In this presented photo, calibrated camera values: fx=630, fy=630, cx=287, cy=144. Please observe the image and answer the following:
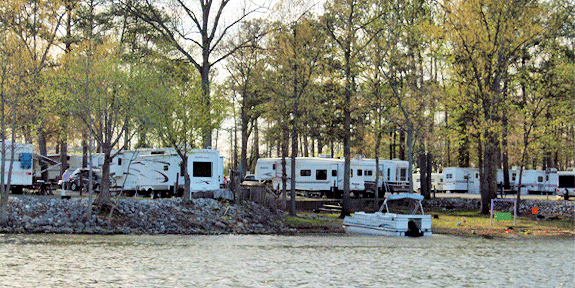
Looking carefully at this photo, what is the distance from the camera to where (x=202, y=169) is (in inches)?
1410

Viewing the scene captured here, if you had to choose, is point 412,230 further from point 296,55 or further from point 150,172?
point 150,172

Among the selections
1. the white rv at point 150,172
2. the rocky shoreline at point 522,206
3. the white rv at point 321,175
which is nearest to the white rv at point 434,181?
the white rv at point 321,175

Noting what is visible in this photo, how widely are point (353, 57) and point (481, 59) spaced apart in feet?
20.8

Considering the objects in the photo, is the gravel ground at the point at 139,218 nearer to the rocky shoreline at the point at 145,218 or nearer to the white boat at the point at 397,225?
the rocky shoreline at the point at 145,218

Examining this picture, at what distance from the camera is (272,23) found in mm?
31250

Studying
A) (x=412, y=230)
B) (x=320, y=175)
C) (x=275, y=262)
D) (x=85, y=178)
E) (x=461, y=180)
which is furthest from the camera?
(x=461, y=180)

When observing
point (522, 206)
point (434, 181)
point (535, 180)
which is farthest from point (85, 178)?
point (535, 180)

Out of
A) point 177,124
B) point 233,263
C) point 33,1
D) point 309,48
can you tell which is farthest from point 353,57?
point 233,263

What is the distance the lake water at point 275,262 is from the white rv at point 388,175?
2237 centimetres

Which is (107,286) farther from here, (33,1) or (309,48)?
(309,48)

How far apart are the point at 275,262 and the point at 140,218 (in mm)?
10229

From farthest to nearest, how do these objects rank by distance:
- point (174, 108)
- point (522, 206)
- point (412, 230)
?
point (522, 206) < point (174, 108) < point (412, 230)

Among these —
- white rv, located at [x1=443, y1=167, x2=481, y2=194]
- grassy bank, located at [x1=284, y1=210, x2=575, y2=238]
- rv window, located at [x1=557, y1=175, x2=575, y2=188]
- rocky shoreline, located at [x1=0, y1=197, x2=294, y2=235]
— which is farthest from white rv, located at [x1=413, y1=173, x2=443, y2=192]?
rocky shoreline, located at [x1=0, y1=197, x2=294, y2=235]

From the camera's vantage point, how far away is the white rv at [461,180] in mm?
57875
